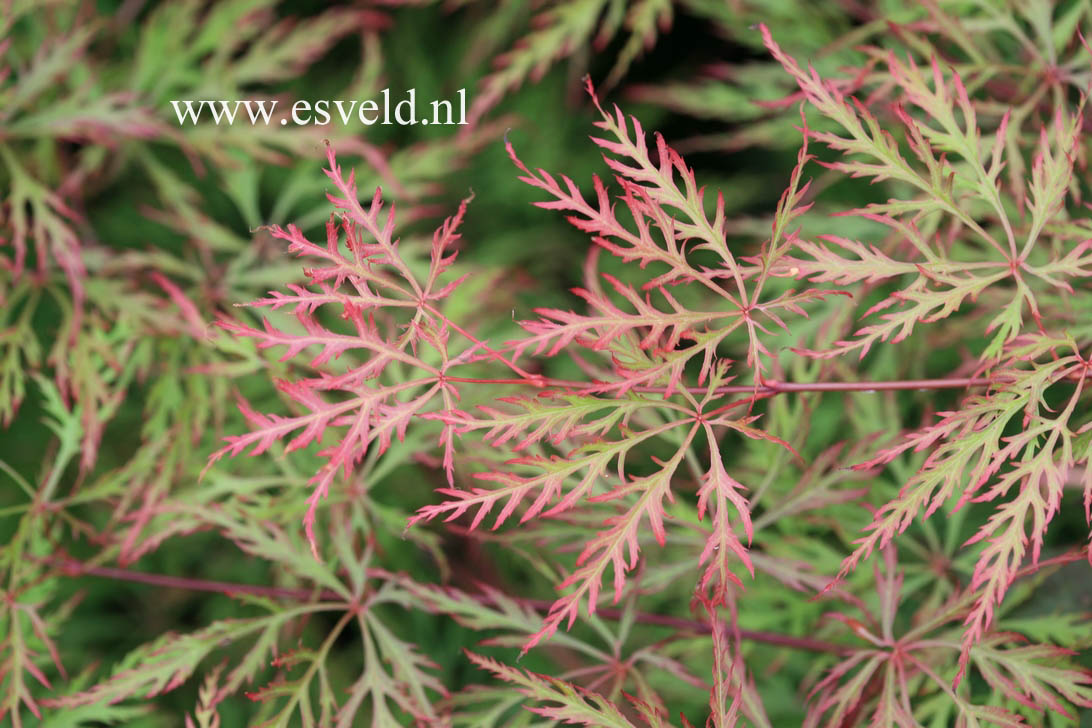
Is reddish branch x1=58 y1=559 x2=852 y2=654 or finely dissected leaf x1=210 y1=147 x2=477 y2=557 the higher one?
finely dissected leaf x1=210 y1=147 x2=477 y2=557

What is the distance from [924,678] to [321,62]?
1720mm

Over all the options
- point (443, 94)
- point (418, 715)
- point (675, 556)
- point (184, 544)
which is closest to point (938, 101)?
point (675, 556)

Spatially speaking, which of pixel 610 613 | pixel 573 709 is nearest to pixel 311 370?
pixel 610 613

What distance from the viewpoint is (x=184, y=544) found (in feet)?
5.87

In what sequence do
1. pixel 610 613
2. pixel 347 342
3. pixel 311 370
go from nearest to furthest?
pixel 347 342 < pixel 610 613 < pixel 311 370

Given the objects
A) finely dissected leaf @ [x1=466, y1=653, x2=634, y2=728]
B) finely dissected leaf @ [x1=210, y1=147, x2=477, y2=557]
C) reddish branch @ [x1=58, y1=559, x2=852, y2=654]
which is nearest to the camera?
finely dissected leaf @ [x1=210, y1=147, x2=477, y2=557]

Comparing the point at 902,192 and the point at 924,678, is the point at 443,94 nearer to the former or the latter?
the point at 902,192

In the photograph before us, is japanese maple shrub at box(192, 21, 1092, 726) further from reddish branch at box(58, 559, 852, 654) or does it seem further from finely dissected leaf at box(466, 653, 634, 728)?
reddish branch at box(58, 559, 852, 654)

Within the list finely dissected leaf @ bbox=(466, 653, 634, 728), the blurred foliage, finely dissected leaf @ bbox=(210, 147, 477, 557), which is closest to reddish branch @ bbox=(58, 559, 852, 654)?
the blurred foliage

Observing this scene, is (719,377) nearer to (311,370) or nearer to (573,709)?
(573,709)

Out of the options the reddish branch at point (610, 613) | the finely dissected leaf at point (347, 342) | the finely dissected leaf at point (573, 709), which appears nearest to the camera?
the finely dissected leaf at point (347, 342)

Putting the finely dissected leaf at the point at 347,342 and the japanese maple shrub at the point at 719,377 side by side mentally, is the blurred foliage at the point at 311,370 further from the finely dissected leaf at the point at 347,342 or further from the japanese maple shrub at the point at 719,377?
the finely dissected leaf at the point at 347,342

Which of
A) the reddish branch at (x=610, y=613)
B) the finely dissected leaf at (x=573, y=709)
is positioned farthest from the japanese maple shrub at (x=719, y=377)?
the reddish branch at (x=610, y=613)

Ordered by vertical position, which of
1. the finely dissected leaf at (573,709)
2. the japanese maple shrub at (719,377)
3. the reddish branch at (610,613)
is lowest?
the reddish branch at (610,613)
